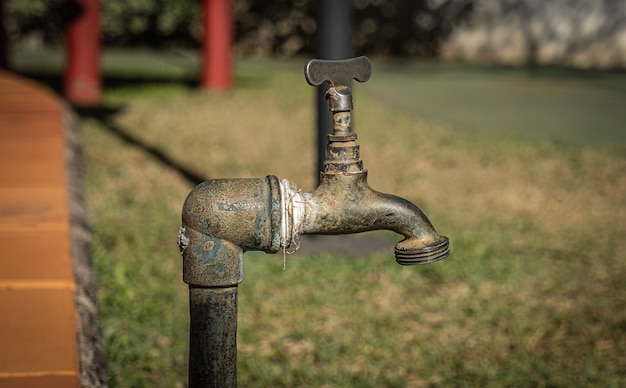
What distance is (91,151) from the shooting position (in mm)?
6238

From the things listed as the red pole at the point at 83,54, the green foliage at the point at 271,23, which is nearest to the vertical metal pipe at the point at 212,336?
the red pole at the point at 83,54

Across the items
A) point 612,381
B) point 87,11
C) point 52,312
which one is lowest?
point 612,381

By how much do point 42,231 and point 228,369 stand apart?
1.58 meters

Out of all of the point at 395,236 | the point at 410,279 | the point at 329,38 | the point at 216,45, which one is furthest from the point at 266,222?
the point at 216,45

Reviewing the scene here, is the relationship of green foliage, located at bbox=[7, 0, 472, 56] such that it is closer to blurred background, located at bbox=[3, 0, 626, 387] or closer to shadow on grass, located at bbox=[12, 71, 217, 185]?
blurred background, located at bbox=[3, 0, 626, 387]

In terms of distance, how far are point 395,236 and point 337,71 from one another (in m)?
2.77

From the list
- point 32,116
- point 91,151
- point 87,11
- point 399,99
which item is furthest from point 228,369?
point 399,99

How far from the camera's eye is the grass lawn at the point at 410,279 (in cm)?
285

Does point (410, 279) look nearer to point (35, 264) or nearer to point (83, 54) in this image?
point (35, 264)

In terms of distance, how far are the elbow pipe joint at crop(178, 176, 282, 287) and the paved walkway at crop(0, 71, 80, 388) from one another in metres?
0.51

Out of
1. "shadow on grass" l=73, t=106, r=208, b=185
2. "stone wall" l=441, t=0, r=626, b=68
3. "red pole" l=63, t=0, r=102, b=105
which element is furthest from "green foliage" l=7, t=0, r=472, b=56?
"shadow on grass" l=73, t=106, r=208, b=185

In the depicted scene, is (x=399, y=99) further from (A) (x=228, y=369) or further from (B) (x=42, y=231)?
(A) (x=228, y=369)

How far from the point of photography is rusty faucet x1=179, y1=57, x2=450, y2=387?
5.42ft

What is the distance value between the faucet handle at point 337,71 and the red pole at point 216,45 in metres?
8.65
